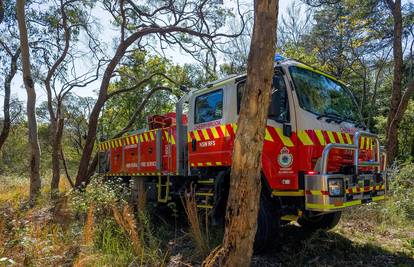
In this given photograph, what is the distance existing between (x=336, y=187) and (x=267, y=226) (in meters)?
1.13

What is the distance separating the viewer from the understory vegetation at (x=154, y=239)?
15.5 ft

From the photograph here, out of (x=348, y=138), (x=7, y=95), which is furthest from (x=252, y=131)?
(x=7, y=95)

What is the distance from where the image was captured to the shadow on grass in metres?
5.36

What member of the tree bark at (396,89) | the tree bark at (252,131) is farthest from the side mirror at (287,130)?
the tree bark at (396,89)

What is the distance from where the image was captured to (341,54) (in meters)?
23.6

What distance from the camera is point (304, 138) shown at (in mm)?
5398

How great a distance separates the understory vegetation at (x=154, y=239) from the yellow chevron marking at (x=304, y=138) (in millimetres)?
1563

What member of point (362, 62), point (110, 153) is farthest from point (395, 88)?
point (362, 62)

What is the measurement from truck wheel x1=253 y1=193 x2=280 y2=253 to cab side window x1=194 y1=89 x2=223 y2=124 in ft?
5.83

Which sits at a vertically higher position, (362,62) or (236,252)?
(362,62)

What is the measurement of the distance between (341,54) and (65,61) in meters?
16.1

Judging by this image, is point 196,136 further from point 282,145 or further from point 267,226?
point 267,226

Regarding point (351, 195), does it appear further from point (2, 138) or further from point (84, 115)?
point (84, 115)

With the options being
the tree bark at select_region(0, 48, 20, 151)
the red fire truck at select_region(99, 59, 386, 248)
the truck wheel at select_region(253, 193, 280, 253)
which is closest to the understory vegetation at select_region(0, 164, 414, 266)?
the truck wheel at select_region(253, 193, 280, 253)
